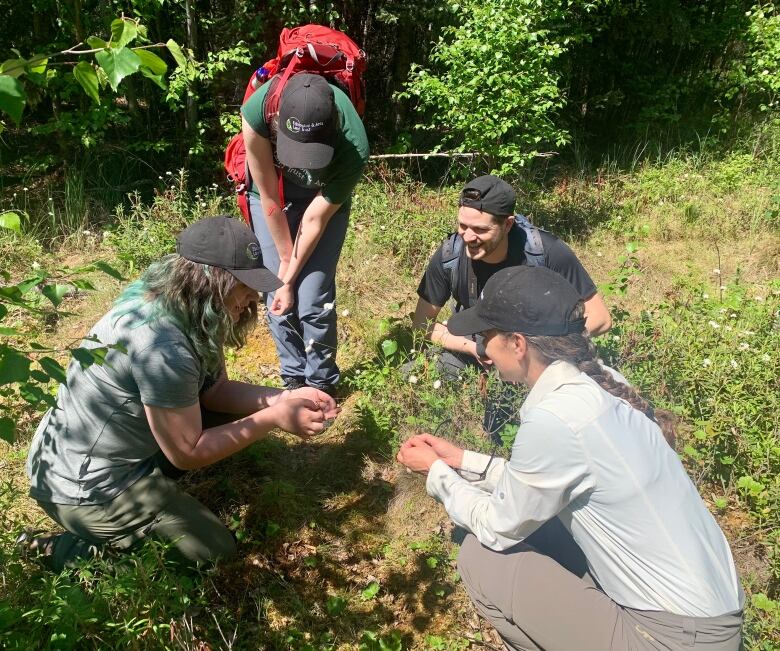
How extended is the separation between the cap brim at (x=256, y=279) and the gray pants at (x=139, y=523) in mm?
894

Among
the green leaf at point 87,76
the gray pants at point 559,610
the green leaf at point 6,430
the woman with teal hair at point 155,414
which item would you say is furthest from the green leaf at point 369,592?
the green leaf at point 87,76

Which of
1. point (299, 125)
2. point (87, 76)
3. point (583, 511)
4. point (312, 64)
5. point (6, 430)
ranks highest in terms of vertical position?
point (87, 76)

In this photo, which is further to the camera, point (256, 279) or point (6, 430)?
point (256, 279)

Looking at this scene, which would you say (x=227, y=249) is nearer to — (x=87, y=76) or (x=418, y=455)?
(x=87, y=76)

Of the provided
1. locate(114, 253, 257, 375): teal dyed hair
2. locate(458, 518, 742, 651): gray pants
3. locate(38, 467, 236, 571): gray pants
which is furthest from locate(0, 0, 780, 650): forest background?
locate(458, 518, 742, 651): gray pants

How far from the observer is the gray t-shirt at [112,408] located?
84.3 inches

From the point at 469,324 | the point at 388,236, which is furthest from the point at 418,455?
the point at 388,236

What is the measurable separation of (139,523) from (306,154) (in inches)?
63.4

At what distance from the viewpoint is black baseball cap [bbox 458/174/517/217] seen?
2.88 metres

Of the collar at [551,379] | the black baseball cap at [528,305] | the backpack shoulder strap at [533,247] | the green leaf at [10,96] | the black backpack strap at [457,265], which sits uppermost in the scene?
the green leaf at [10,96]

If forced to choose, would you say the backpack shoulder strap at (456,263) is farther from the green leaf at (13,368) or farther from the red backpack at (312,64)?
the green leaf at (13,368)

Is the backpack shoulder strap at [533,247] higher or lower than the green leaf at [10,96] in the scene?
lower

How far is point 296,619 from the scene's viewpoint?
2520 millimetres

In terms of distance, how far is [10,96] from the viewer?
1114 mm
